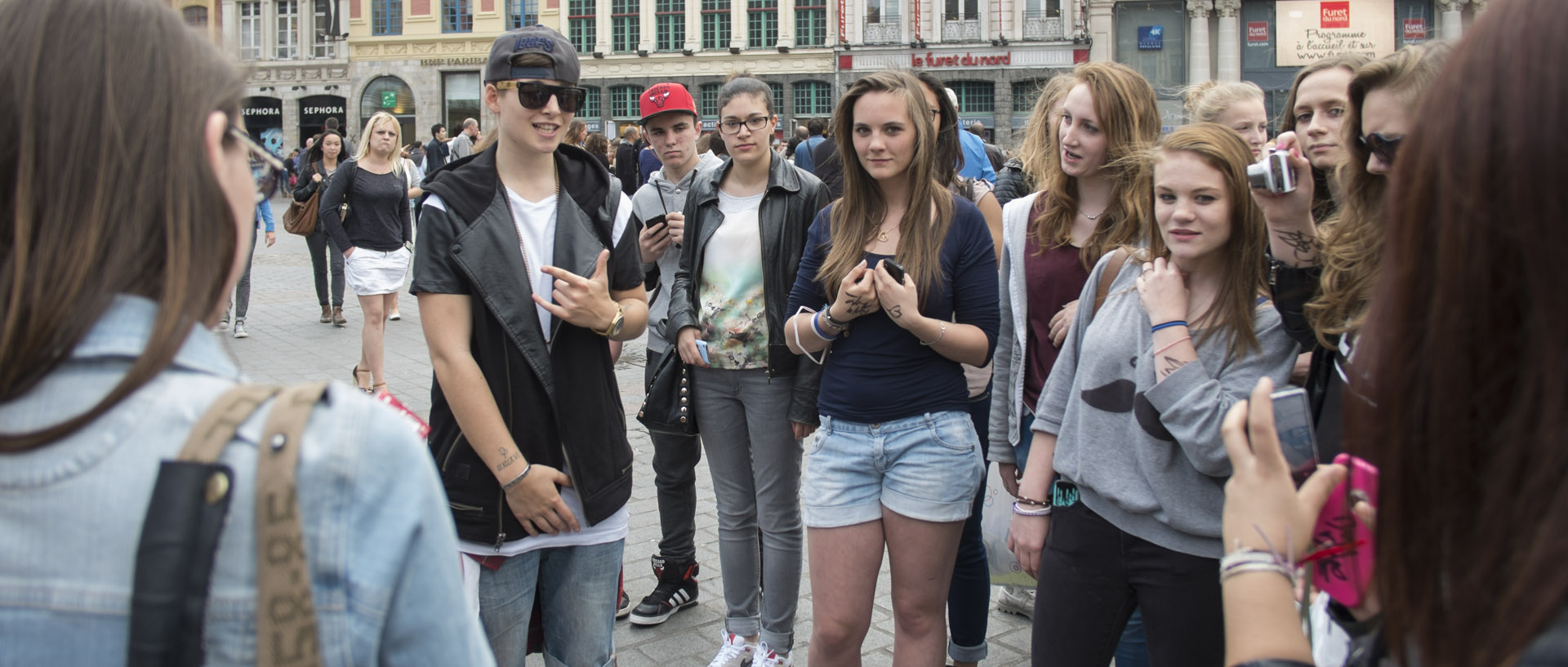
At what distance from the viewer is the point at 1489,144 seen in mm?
1106

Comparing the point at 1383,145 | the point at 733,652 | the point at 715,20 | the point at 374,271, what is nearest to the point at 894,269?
the point at 1383,145

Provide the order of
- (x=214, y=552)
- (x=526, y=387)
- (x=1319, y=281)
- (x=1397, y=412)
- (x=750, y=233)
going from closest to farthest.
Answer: (x=214, y=552) → (x=1397, y=412) → (x=1319, y=281) → (x=526, y=387) → (x=750, y=233)

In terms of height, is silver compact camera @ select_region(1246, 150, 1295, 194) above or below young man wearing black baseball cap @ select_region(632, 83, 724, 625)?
above

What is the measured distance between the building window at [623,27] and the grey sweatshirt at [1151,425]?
43.8m

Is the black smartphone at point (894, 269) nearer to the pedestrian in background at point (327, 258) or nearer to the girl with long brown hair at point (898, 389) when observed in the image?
the girl with long brown hair at point (898, 389)

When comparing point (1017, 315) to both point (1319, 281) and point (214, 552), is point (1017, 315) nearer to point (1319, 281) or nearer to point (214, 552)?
point (1319, 281)

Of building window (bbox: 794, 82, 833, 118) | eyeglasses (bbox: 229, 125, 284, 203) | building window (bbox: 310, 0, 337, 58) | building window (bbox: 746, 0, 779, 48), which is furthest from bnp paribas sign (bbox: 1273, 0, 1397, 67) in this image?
eyeglasses (bbox: 229, 125, 284, 203)

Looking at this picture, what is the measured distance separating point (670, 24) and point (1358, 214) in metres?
43.5

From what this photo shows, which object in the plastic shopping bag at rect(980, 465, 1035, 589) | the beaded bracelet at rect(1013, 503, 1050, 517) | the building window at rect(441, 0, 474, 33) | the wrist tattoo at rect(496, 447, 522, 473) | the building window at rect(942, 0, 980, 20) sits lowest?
the plastic shopping bag at rect(980, 465, 1035, 589)

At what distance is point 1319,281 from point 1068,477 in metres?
0.73

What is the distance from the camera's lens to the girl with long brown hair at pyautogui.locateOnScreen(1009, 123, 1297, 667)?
2.60 metres

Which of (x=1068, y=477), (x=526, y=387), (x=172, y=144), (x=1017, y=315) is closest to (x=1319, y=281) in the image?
(x=1068, y=477)

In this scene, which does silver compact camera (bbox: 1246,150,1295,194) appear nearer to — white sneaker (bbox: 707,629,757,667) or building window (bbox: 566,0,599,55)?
white sneaker (bbox: 707,629,757,667)

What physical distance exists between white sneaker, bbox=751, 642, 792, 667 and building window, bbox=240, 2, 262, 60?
4809 centimetres
